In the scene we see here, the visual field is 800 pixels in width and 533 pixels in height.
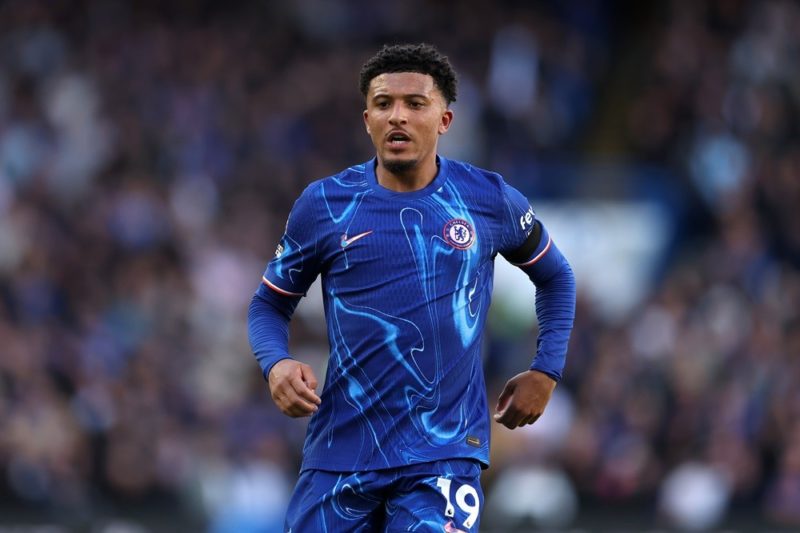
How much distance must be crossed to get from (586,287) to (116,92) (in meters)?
5.39

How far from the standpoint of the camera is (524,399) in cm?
559

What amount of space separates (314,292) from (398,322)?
907cm

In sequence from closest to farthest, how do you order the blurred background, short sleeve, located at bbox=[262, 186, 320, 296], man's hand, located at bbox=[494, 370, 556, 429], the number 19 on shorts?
the number 19 on shorts → short sleeve, located at bbox=[262, 186, 320, 296] → man's hand, located at bbox=[494, 370, 556, 429] → the blurred background

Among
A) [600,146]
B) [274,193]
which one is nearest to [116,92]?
[274,193]

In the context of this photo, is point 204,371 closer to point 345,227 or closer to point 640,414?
point 640,414

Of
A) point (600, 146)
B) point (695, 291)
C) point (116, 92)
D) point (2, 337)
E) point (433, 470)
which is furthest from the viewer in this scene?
point (600, 146)

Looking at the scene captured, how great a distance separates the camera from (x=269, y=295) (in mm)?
5645

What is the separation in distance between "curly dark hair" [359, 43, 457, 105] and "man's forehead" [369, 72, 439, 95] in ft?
0.06

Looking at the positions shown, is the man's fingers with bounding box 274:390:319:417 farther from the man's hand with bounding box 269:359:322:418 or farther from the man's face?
the man's face

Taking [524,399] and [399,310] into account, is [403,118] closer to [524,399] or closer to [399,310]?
[399,310]

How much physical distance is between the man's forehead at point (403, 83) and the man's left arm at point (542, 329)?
26.8 inches

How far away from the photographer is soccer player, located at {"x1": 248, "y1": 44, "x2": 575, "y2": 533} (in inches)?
209

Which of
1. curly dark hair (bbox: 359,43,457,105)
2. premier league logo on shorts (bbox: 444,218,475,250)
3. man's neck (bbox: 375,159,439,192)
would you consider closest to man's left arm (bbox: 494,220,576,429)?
premier league logo on shorts (bbox: 444,218,475,250)

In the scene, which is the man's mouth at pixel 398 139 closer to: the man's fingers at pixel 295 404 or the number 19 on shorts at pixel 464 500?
the man's fingers at pixel 295 404
